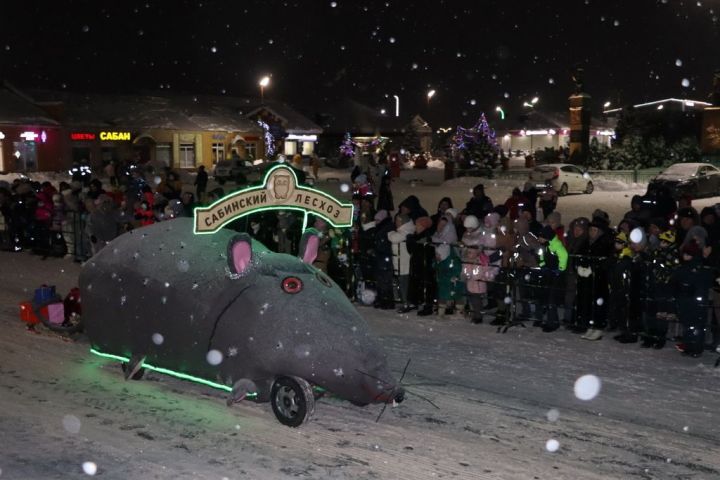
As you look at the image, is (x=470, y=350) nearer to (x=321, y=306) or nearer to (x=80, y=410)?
(x=321, y=306)

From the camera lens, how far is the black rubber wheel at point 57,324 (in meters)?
9.94

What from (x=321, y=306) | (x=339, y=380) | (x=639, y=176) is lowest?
(x=339, y=380)

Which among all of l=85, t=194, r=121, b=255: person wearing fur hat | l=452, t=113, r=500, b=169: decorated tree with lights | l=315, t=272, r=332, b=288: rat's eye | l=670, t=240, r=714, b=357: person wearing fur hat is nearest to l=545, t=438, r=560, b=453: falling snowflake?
l=315, t=272, r=332, b=288: rat's eye

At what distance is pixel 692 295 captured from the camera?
9.30 meters

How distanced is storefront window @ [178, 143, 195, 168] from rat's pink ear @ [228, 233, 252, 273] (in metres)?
51.6

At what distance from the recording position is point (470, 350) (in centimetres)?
984

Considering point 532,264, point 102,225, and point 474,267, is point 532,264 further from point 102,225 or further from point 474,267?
point 102,225

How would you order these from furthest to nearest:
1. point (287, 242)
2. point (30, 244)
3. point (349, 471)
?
point (30, 244), point (287, 242), point (349, 471)

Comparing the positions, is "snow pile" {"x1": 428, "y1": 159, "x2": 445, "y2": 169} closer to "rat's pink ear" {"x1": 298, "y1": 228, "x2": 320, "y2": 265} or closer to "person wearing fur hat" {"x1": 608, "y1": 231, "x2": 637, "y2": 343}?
"person wearing fur hat" {"x1": 608, "y1": 231, "x2": 637, "y2": 343}

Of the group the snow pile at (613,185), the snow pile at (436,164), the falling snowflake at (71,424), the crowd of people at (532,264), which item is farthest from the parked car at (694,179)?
the snow pile at (436,164)

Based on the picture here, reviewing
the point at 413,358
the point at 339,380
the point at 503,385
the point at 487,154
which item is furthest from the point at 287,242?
the point at 487,154

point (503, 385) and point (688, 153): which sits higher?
point (688, 153)

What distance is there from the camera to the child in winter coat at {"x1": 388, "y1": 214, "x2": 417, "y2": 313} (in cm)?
1208

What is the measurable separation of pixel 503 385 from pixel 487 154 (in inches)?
1435
